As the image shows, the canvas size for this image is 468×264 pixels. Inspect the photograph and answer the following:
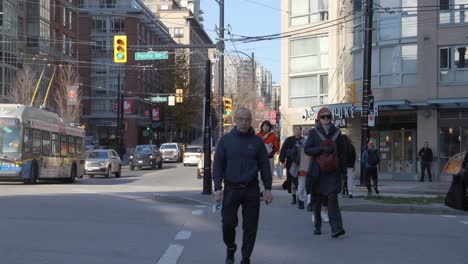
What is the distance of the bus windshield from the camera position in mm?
23719

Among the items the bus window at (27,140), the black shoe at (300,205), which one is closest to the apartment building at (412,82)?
the black shoe at (300,205)

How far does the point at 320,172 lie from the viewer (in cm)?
999

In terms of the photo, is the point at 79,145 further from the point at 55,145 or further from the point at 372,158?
the point at 372,158

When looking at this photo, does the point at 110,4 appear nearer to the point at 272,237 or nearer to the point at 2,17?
the point at 2,17

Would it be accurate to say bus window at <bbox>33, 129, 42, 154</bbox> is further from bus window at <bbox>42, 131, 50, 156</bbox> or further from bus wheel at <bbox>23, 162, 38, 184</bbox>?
bus wheel at <bbox>23, 162, 38, 184</bbox>

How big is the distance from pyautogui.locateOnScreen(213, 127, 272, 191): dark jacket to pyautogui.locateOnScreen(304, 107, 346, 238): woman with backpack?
2.50m

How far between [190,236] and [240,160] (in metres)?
3.31

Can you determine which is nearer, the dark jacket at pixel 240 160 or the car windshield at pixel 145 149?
the dark jacket at pixel 240 160

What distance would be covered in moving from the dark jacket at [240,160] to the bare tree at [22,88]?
47176mm

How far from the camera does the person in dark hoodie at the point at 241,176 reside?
7.48 metres

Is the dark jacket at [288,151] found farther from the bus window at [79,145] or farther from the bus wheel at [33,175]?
the bus window at [79,145]

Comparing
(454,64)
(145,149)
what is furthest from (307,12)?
(145,149)

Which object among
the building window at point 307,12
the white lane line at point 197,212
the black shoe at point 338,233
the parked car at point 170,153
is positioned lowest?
the parked car at point 170,153

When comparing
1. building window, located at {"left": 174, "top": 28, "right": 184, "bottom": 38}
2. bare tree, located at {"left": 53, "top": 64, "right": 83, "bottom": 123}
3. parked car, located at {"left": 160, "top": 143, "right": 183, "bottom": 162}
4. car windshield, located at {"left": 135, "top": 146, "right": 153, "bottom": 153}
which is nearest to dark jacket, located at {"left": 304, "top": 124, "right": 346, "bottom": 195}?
car windshield, located at {"left": 135, "top": 146, "right": 153, "bottom": 153}
